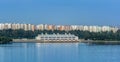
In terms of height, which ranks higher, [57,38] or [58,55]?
[57,38]

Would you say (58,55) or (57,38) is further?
(57,38)

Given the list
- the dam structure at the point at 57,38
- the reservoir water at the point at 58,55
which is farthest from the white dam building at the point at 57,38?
the reservoir water at the point at 58,55

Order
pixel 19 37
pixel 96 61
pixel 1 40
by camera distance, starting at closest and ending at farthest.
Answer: pixel 96 61 < pixel 1 40 < pixel 19 37

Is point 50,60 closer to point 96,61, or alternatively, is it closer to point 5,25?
point 96,61

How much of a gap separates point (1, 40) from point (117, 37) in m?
29.6

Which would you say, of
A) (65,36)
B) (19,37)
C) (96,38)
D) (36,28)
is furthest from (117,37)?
(36,28)

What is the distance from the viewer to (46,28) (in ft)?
401

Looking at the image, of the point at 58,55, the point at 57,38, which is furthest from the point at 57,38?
the point at 58,55

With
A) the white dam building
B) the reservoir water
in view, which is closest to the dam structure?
the white dam building

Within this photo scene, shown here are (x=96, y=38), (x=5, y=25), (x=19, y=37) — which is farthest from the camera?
(x=5, y=25)

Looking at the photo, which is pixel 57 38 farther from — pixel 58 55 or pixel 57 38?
pixel 58 55

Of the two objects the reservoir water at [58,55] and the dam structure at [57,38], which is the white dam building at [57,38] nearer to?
the dam structure at [57,38]

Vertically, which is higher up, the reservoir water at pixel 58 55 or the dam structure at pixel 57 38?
the dam structure at pixel 57 38

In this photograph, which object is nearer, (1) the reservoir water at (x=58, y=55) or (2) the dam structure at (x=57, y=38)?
(1) the reservoir water at (x=58, y=55)
